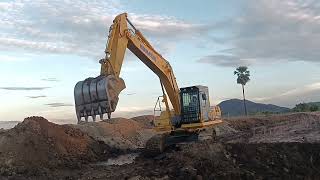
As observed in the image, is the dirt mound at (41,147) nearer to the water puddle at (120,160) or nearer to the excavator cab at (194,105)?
the water puddle at (120,160)

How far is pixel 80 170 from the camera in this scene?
20.2 metres

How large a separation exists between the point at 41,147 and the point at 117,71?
6185 mm

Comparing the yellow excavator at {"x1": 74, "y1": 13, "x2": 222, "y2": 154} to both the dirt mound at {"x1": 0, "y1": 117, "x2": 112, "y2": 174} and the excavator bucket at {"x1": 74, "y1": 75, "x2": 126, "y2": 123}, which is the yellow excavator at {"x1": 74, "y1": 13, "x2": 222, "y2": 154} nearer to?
the excavator bucket at {"x1": 74, "y1": 75, "x2": 126, "y2": 123}

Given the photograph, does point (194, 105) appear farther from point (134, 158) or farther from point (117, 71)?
point (117, 71)

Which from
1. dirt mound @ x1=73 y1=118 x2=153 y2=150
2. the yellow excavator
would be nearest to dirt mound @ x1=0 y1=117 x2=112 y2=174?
dirt mound @ x1=73 y1=118 x2=153 y2=150

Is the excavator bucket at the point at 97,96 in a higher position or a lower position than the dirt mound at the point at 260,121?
higher

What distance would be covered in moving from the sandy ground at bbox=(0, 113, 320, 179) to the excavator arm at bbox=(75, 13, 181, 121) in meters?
2.55

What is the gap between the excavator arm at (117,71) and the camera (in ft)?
60.3

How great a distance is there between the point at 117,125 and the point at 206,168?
15702mm

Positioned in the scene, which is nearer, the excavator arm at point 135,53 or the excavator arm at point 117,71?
the excavator arm at point 117,71

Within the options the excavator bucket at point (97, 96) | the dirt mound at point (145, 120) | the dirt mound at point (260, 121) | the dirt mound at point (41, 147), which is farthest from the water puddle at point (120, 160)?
the dirt mound at point (260, 121)

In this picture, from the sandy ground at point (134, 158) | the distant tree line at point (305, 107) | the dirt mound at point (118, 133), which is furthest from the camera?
the distant tree line at point (305, 107)

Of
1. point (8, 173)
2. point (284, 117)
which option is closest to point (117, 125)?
point (8, 173)

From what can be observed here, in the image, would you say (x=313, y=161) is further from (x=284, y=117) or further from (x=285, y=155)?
(x=284, y=117)
